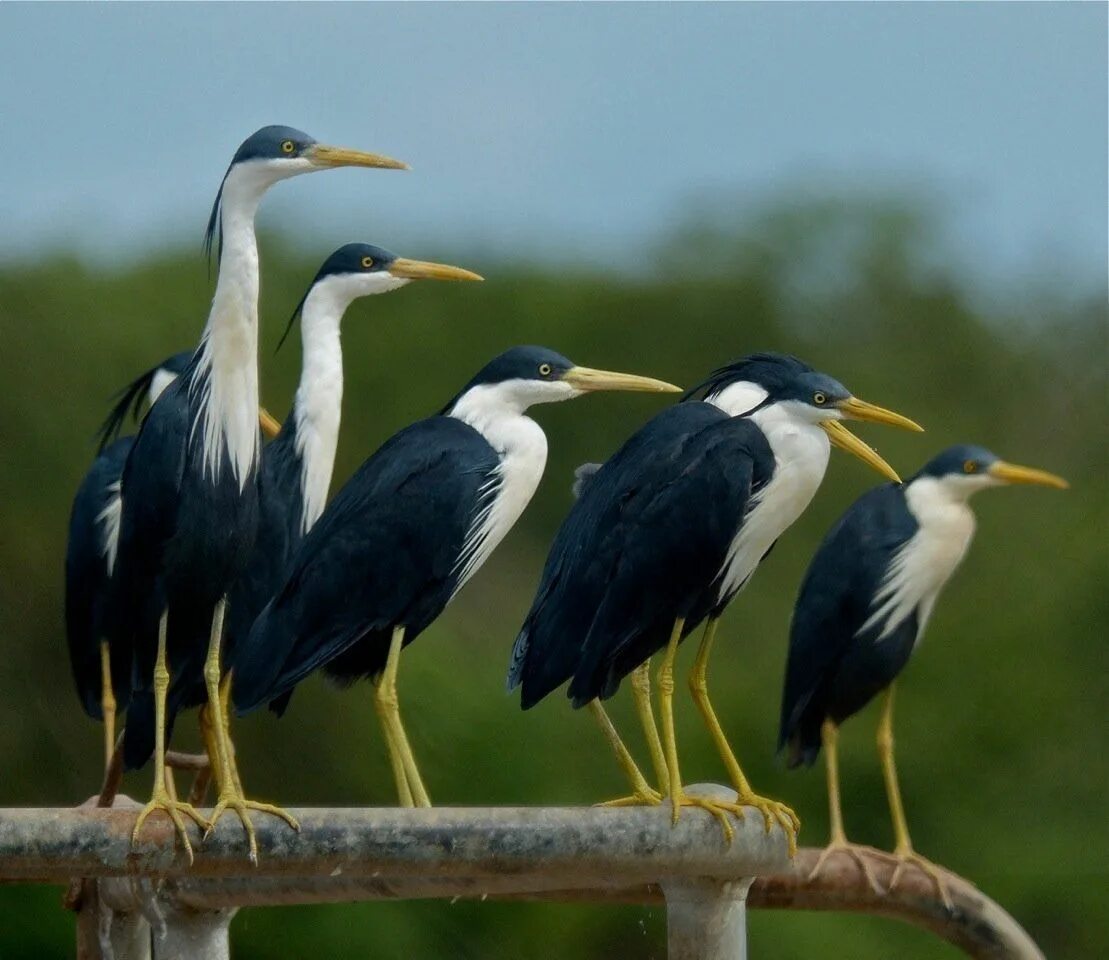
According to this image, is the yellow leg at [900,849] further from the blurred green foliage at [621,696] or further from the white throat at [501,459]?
the blurred green foliage at [621,696]

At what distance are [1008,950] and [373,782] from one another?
20.4ft

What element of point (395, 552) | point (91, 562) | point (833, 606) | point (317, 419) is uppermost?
point (317, 419)

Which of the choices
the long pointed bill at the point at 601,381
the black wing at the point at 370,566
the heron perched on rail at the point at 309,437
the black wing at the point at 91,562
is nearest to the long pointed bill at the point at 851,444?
the long pointed bill at the point at 601,381

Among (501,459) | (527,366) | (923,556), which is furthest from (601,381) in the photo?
(923,556)

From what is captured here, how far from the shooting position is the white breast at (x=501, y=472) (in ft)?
13.3

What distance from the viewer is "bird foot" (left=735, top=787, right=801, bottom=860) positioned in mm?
3595

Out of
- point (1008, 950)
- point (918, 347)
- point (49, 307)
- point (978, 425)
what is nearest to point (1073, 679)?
point (978, 425)

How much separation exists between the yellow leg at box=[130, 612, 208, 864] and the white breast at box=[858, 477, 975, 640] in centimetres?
240

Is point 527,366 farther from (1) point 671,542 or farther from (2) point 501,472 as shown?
(1) point 671,542

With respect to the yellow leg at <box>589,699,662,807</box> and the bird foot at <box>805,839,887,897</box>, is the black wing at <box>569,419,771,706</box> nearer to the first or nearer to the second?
the yellow leg at <box>589,699,662,807</box>

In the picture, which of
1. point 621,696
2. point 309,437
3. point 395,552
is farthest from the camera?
point 621,696

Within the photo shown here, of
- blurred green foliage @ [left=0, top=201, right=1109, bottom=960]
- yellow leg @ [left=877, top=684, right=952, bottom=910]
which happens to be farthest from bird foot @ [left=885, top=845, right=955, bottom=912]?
blurred green foliage @ [left=0, top=201, right=1109, bottom=960]

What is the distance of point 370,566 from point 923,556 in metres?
1.95

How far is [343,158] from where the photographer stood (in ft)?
12.7
